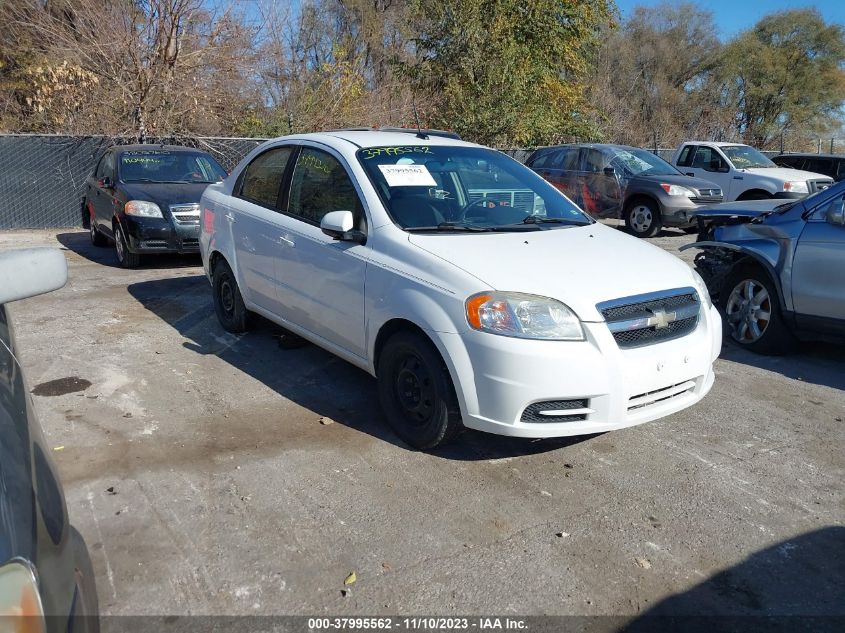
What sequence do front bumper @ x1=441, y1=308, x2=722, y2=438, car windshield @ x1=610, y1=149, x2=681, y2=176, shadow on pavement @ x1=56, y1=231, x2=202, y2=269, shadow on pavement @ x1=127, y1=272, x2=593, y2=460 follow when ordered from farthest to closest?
car windshield @ x1=610, y1=149, x2=681, y2=176, shadow on pavement @ x1=56, y1=231, x2=202, y2=269, shadow on pavement @ x1=127, y1=272, x2=593, y2=460, front bumper @ x1=441, y1=308, x2=722, y2=438

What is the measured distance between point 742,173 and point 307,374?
11206 millimetres

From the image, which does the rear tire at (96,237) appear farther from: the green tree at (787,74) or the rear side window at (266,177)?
the green tree at (787,74)

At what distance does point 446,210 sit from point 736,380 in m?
2.72

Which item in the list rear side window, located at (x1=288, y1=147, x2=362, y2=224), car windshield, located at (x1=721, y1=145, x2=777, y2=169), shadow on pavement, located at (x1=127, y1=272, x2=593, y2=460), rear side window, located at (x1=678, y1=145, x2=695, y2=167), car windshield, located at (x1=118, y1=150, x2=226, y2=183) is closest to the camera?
shadow on pavement, located at (x1=127, y1=272, x2=593, y2=460)

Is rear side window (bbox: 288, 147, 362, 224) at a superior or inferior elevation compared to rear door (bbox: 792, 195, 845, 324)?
superior

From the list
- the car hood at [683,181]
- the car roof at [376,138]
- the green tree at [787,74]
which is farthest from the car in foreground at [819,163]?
the green tree at [787,74]

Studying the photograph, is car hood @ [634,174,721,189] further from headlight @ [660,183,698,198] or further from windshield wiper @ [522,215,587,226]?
windshield wiper @ [522,215,587,226]

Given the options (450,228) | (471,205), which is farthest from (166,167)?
(450,228)

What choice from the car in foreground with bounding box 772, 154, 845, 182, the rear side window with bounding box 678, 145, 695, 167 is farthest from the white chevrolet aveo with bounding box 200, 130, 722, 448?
the car in foreground with bounding box 772, 154, 845, 182

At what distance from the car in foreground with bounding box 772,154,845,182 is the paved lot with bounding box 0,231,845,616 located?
11.9 m

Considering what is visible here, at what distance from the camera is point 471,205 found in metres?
4.91

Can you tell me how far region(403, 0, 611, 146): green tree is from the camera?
20422 millimetres

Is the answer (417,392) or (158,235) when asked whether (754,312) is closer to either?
(417,392)

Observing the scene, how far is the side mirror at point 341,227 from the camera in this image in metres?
4.53
